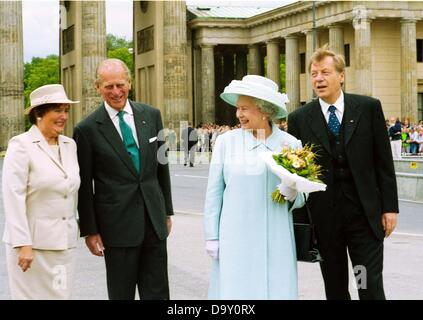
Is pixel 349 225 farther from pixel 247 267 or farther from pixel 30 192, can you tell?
pixel 30 192

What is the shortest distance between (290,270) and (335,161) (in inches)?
41.8

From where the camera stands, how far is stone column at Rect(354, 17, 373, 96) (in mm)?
58031

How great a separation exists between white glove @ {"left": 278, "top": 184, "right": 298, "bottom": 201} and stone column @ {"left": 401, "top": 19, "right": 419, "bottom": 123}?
55.3m

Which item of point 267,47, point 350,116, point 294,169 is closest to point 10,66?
point 267,47

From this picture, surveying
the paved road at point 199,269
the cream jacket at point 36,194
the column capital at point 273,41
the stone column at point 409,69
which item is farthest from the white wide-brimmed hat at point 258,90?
the column capital at point 273,41

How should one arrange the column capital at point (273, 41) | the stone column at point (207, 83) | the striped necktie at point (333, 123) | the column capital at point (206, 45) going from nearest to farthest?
the striped necktie at point (333, 123)
the column capital at point (273, 41)
the stone column at point (207, 83)
the column capital at point (206, 45)

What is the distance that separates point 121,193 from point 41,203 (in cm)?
66

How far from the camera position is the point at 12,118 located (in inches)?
2095

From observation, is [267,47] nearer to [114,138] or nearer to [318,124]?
[318,124]

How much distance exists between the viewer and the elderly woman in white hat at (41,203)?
19.4 ft

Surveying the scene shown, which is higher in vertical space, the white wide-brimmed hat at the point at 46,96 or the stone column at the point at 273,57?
the stone column at the point at 273,57

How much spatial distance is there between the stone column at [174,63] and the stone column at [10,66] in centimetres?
935

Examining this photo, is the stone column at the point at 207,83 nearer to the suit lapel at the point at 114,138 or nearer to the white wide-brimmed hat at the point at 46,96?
the suit lapel at the point at 114,138

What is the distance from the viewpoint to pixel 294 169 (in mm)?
5777
